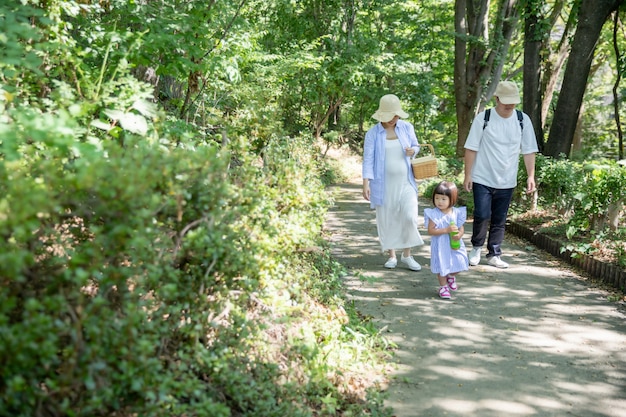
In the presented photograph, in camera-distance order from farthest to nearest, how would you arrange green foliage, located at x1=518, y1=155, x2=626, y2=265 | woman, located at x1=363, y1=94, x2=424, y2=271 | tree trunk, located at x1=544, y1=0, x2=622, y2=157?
tree trunk, located at x1=544, y1=0, x2=622, y2=157, green foliage, located at x1=518, y1=155, x2=626, y2=265, woman, located at x1=363, y1=94, x2=424, y2=271

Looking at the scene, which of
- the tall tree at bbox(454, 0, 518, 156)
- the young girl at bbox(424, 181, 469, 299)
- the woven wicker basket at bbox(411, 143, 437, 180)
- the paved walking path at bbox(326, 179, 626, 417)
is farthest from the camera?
the tall tree at bbox(454, 0, 518, 156)

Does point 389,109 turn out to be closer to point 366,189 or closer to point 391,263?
point 366,189


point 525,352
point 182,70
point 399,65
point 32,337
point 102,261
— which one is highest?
point 399,65

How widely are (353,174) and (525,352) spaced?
63.9ft

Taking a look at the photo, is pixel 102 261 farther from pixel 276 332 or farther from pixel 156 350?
pixel 276 332

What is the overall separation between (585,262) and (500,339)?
2932mm

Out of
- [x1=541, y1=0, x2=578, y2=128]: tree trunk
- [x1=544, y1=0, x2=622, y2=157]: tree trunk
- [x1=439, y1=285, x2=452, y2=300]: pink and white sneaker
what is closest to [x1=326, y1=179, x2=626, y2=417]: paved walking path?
[x1=439, y1=285, x2=452, y2=300]: pink and white sneaker

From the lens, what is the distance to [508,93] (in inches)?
296

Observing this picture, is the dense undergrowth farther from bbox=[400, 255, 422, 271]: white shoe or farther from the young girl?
bbox=[400, 255, 422, 271]: white shoe

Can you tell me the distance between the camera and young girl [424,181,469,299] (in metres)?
6.61

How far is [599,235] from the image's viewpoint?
780 cm

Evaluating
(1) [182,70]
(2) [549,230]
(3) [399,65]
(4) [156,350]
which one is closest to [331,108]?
(3) [399,65]

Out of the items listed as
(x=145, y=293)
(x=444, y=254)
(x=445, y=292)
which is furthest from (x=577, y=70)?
(x=145, y=293)

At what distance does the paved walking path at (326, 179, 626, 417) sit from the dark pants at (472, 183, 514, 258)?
37cm
